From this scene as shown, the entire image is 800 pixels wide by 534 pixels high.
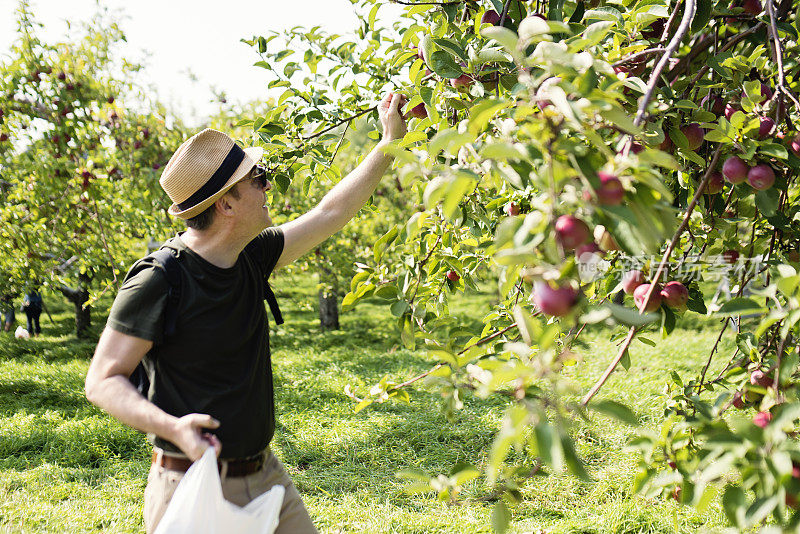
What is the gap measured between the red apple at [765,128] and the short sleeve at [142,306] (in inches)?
50.2

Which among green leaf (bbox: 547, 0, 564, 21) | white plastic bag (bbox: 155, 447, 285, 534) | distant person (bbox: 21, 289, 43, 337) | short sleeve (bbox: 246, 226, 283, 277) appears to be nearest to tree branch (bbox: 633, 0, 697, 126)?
green leaf (bbox: 547, 0, 564, 21)

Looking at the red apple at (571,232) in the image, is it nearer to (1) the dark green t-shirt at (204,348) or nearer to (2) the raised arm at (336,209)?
(1) the dark green t-shirt at (204,348)

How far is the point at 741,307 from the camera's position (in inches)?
38.0

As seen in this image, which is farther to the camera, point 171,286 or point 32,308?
point 32,308

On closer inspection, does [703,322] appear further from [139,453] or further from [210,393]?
[210,393]

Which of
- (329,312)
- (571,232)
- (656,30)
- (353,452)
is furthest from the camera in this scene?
(329,312)

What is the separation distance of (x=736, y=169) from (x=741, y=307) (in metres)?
0.38

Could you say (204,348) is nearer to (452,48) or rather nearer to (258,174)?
(258,174)

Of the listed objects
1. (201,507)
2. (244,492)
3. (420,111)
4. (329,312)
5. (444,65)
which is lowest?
(329,312)

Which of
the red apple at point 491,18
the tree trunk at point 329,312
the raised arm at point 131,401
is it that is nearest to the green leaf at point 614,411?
the raised arm at point 131,401

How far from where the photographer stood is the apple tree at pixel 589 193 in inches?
29.9

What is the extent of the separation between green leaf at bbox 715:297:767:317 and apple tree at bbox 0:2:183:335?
187 inches

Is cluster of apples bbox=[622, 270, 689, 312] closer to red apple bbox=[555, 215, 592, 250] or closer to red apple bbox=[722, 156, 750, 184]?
red apple bbox=[722, 156, 750, 184]

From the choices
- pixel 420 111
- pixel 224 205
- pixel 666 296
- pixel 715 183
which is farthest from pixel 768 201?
pixel 224 205
